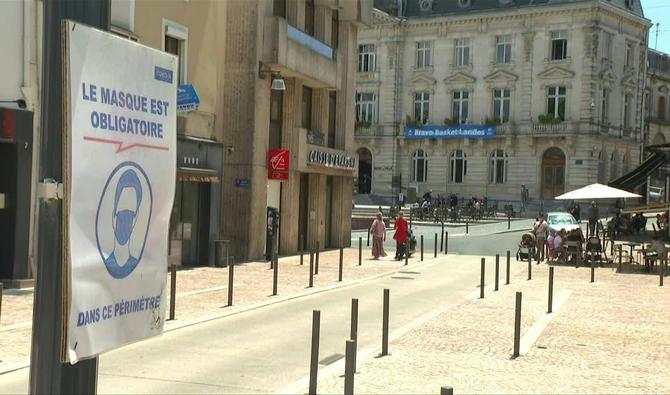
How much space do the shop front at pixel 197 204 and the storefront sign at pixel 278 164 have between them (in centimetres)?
261

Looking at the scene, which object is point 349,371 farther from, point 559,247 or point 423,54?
point 423,54

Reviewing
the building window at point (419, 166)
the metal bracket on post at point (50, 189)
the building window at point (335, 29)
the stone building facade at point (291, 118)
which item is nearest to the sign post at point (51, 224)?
the metal bracket on post at point (50, 189)

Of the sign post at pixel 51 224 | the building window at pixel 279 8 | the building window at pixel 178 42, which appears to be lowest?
the sign post at pixel 51 224

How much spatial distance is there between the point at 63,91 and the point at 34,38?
14.9 meters

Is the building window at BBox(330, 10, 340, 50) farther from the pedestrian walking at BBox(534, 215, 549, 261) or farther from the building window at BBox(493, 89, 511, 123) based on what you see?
the building window at BBox(493, 89, 511, 123)

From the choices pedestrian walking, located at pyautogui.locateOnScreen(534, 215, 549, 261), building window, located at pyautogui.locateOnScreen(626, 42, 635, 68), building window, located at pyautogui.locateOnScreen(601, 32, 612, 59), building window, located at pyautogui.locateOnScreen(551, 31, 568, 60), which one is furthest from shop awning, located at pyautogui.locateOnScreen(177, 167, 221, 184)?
building window, located at pyautogui.locateOnScreen(626, 42, 635, 68)

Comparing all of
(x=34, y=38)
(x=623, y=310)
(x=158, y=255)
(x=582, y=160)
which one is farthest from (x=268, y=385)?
(x=582, y=160)

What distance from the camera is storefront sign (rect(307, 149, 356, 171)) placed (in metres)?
28.5

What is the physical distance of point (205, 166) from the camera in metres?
22.8

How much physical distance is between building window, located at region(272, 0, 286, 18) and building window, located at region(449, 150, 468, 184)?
39333 mm

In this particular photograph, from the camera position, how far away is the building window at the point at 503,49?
62875 millimetres

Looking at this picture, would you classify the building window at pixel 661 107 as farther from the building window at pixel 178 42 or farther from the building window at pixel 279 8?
the building window at pixel 178 42

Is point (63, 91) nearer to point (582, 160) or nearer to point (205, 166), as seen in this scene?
point (205, 166)

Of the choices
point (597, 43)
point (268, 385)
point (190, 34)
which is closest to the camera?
point (268, 385)
